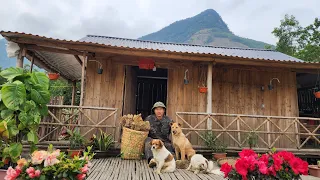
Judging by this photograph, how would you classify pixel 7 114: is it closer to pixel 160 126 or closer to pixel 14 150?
pixel 14 150

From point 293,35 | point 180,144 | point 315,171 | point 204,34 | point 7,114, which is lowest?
point 315,171

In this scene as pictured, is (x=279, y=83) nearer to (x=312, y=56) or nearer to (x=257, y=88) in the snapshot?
(x=257, y=88)

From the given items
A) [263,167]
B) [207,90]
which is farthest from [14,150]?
[207,90]

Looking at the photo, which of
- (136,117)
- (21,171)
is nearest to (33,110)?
(21,171)

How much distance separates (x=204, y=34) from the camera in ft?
209

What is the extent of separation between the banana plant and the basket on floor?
78.8 inches

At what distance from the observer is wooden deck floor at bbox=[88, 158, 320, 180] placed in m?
3.40

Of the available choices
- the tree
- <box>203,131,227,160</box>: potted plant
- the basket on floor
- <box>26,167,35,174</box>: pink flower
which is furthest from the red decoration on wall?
the tree

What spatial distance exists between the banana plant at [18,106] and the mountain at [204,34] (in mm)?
41677

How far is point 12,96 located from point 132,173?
2188 mm

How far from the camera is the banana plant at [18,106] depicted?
2.81m

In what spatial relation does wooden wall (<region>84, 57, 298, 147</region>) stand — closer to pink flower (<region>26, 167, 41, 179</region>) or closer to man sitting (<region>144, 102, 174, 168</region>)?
man sitting (<region>144, 102, 174, 168</region>)

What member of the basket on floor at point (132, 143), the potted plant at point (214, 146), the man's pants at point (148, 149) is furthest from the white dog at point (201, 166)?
the potted plant at point (214, 146)

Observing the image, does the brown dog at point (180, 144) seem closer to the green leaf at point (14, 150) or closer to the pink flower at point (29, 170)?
the green leaf at point (14, 150)
